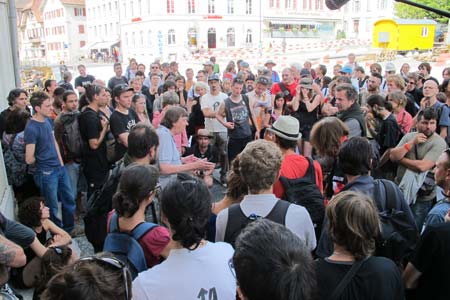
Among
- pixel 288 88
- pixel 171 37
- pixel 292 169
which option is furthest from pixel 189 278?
pixel 171 37

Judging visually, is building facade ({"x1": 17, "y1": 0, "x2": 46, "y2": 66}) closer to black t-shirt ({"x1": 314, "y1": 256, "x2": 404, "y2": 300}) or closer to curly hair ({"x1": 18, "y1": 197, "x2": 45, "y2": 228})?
curly hair ({"x1": 18, "y1": 197, "x2": 45, "y2": 228})

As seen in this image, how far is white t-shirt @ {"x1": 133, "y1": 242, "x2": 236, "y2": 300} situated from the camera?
1745 mm

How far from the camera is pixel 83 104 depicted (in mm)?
5828

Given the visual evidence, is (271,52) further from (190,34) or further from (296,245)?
(296,245)

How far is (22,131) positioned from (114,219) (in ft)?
10.4

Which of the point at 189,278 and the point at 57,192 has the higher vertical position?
the point at 189,278

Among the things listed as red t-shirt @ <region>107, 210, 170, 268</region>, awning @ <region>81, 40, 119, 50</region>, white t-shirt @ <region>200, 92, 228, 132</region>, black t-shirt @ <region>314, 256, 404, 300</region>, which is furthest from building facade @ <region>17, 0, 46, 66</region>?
black t-shirt @ <region>314, 256, 404, 300</region>

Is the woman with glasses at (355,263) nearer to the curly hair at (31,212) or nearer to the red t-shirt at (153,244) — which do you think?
the red t-shirt at (153,244)

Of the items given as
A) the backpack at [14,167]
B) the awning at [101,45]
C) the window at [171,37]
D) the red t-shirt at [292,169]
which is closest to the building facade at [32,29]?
the awning at [101,45]

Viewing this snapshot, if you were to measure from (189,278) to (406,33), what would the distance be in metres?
43.3

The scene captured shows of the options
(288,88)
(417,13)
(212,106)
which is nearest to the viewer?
(212,106)

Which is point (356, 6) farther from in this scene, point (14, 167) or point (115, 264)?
point (115, 264)

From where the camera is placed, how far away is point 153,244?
2.22 meters

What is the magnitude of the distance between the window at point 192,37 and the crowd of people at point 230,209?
54915 mm
